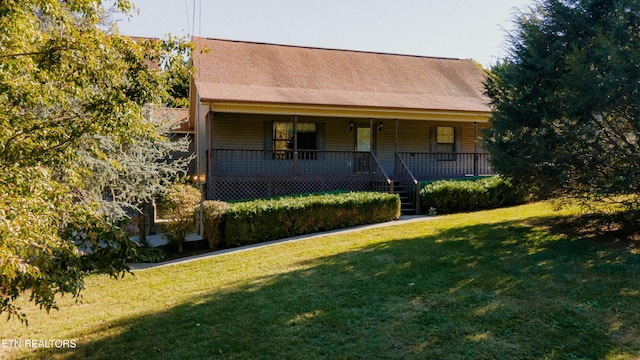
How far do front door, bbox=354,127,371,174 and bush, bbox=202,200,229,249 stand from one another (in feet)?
20.2

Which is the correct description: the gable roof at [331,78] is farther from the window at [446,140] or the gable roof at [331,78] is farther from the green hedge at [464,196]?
the green hedge at [464,196]

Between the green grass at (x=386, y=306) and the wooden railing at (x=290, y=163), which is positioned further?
the wooden railing at (x=290, y=163)

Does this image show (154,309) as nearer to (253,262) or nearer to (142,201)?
(253,262)

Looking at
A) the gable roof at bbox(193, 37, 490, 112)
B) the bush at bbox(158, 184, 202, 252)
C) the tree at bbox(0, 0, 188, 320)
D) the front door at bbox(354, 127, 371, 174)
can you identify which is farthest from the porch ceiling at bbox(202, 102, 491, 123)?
the tree at bbox(0, 0, 188, 320)

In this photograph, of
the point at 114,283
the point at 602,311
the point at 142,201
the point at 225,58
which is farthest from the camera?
the point at 225,58

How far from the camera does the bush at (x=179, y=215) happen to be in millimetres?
11305

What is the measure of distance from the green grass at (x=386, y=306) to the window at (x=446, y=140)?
982 cm

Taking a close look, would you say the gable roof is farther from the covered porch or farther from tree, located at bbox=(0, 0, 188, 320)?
tree, located at bbox=(0, 0, 188, 320)

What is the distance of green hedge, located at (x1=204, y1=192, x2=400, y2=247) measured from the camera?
35.3ft

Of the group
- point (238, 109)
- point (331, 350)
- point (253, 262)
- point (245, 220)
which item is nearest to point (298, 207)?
point (245, 220)

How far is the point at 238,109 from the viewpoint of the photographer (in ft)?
44.2

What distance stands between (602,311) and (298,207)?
748 cm

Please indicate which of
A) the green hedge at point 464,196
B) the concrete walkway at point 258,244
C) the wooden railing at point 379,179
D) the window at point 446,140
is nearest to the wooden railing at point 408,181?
the green hedge at point 464,196

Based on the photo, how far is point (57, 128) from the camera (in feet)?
14.0
